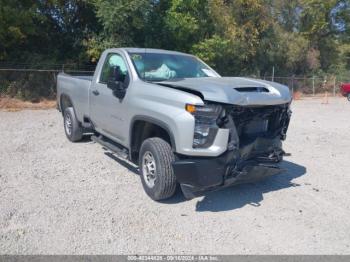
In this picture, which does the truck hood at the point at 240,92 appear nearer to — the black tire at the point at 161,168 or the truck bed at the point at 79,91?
the black tire at the point at 161,168

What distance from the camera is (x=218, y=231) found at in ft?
13.9

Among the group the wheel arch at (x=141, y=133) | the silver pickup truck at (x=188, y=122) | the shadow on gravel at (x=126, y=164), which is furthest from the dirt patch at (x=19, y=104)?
the wheel arch at (x=141, y=133)

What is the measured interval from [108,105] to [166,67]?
3.70 ft

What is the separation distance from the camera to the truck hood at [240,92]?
4.32 metres

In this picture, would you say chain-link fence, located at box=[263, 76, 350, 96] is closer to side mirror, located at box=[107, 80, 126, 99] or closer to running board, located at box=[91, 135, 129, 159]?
running board, located at box=[91, 135, 129, 159]

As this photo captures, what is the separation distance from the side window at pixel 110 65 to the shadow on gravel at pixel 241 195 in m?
2.41

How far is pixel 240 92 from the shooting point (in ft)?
14.9

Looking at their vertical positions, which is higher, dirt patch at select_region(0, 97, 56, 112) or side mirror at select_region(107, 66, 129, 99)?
side mirror at select_region(107, 66, 129, 99)

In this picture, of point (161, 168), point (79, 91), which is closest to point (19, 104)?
point (79, 91)

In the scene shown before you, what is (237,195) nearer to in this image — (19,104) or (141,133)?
(141,133)

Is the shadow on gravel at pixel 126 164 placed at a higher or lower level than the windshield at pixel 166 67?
lower

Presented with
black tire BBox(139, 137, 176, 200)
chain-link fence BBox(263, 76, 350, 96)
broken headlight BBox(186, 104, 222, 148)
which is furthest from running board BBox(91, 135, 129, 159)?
chain-link fence BBox(263, 76, 350, 96)

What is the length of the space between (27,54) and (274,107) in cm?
1537

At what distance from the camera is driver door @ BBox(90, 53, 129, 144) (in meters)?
5.72
